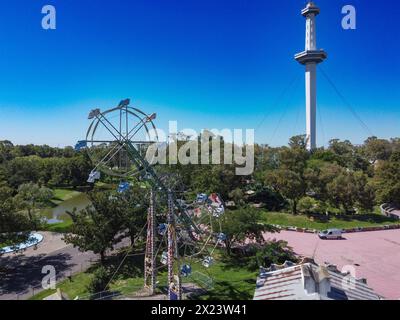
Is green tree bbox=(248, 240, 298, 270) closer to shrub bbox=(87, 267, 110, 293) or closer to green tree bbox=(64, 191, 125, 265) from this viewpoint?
shrub bbox=(87, 267, 110, 293)

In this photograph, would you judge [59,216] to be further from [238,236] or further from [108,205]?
[238,236]

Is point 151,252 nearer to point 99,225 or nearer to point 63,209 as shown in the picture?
point 99,225

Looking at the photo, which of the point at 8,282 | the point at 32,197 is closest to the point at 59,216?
the point at 32,197

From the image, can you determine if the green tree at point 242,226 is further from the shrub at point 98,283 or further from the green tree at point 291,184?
the green tree at point 291,184

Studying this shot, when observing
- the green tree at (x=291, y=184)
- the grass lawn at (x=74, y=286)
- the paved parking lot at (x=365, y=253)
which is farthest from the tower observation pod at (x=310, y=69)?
the grass lawn at (x=74, y=286)
